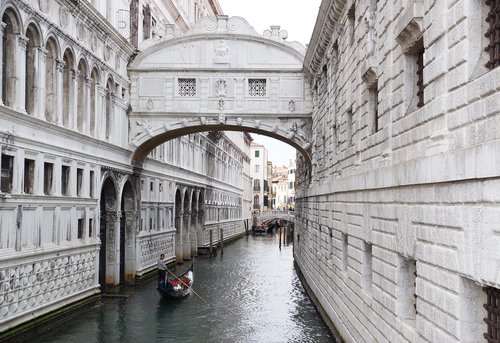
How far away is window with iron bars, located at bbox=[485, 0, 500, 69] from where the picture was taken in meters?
4.65

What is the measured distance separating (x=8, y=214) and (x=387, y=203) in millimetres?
6805

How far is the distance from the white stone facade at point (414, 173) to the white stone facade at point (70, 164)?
579cm

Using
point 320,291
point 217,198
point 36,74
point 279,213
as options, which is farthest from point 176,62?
point 279,213

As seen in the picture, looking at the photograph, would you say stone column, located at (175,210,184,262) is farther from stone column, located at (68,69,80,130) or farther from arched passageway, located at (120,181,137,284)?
stone column, located at (68,69,80,130)

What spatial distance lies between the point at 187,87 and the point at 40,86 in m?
6.49

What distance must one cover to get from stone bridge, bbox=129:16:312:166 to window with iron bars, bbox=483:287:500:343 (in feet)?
45.3

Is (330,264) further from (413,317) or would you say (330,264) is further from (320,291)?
(413,317)

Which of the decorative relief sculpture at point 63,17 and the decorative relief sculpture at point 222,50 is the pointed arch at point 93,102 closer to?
the decorative relief sculpture at point 63,17

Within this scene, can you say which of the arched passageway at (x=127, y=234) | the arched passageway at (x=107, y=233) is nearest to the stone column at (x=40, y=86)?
the arched passageway at (x=107, y=233)

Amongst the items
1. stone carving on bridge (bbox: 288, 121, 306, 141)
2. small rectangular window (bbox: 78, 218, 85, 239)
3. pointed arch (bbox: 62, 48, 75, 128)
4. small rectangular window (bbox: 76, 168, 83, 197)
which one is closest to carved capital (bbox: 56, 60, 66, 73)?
pointed arch (bbox: 62, 48, 75, 128)

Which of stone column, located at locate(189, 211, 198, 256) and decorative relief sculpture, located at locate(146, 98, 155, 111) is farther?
stone column, located at locate(189, 211, 198, 256)

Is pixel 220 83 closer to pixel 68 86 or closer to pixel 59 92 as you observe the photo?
pixel 68 86

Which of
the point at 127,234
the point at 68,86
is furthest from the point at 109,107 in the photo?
the point at 127,234

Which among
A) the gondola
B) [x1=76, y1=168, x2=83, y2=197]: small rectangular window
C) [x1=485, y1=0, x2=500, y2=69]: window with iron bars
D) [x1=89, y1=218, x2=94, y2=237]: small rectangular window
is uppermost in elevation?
[x1=485, y1=0, x2=500, y2=69]: window with iron bars
